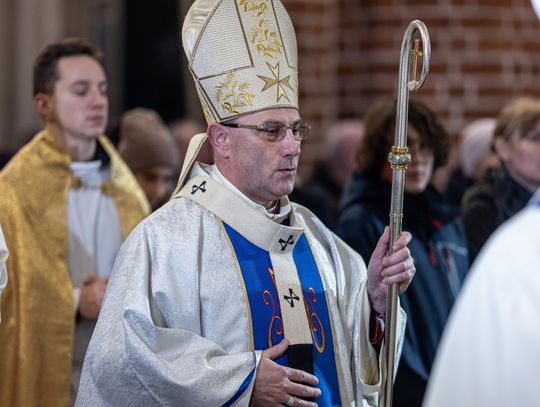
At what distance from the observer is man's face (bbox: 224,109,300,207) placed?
3.91m

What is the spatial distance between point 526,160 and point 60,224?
232 centimetres

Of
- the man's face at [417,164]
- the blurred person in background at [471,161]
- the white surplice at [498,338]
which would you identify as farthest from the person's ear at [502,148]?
the white surplice at [498,338]

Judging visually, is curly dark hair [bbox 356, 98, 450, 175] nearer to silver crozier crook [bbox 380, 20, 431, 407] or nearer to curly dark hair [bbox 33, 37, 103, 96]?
curly dark hair [bbox 33, 37, 103, 96]

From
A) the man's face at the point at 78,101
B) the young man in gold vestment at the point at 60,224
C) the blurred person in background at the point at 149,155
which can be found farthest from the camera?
the blurred person in background at the point at 149,155

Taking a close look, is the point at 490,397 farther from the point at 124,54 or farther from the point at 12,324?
the point at 124,54

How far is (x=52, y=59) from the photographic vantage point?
5.32 m

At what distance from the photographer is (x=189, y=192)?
400 cm

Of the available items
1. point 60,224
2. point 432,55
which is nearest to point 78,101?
point 60,224

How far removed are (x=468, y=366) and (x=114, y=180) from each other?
3642 mm

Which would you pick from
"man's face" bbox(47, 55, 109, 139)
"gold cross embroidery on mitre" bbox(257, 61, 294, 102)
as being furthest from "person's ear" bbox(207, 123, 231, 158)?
"man's face" bbox(47, 55, 109, 139)

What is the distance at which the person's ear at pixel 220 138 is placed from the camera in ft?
13.1

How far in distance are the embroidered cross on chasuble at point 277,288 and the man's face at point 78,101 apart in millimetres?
1304

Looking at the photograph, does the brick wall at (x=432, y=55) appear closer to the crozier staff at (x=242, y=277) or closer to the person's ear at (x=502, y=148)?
the person's ear at (x=502, y=148)

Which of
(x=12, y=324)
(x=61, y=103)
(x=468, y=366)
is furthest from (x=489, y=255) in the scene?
(x=61, y=103)
